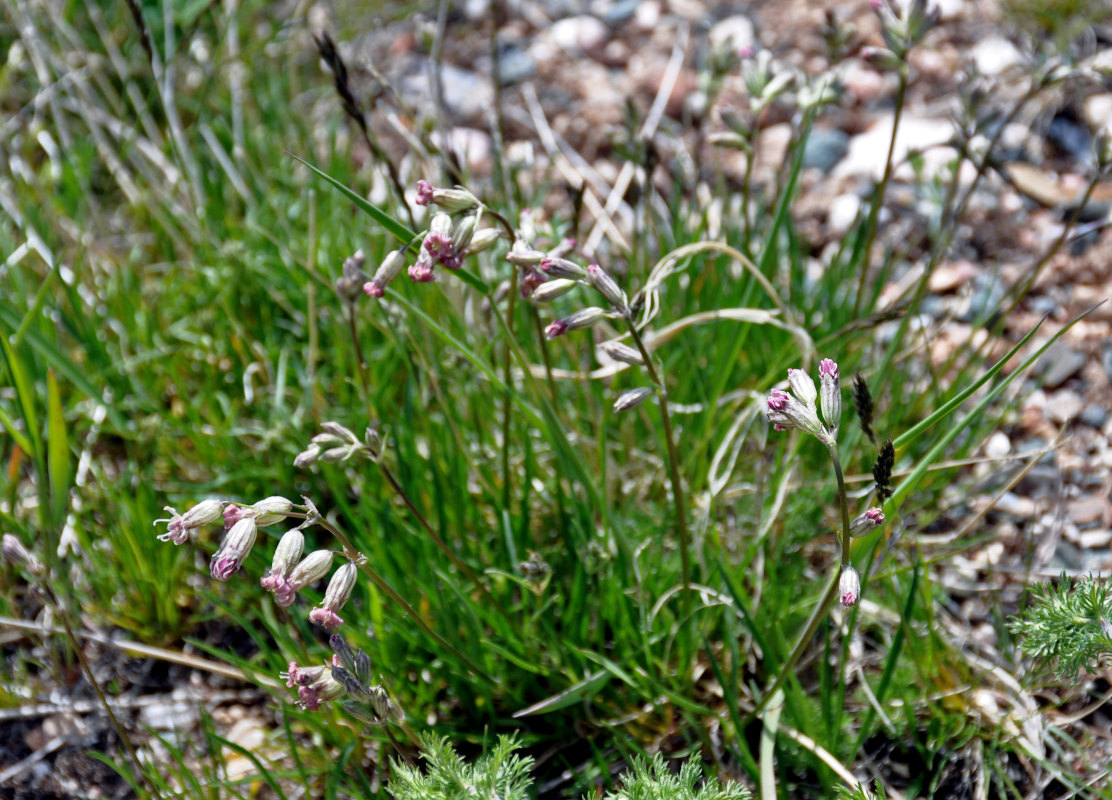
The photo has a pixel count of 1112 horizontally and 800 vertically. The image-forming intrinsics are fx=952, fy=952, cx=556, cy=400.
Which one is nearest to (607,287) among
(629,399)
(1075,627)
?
(629,399)

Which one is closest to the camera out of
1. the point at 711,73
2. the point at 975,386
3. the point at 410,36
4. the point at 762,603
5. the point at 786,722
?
the point at 975,386

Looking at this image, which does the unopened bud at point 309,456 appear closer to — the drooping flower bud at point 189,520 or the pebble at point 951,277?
the drooping flower bud at point 189,520

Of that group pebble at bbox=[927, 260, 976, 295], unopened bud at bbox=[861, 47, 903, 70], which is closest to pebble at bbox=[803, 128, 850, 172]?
pebble at bbox=[927, 260, 976, 295]

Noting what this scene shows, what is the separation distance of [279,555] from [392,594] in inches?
10.9

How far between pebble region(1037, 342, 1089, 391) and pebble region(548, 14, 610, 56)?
2.64m

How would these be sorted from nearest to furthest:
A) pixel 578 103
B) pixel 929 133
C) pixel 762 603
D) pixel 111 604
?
pixel 762 603 → pixel 111 604 → pixel 929 133 → pixel 578 103

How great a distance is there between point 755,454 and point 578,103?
2.27 metres

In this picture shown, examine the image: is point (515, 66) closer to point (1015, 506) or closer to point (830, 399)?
point (1015, 506)

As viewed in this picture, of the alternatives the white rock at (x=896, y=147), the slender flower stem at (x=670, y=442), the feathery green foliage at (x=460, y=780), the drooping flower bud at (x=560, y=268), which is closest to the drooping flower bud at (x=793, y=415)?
the slender flower stem at (x=670, y=442)

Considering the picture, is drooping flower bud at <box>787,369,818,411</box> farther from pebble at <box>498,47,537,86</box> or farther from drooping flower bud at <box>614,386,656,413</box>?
pebble at <box>498,47,537,86</box>

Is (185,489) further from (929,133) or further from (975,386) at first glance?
(929,133)

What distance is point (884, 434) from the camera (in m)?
2.80

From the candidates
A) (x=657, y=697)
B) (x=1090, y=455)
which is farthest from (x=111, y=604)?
(x=1090, y=455)

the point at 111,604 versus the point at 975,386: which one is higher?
the point at 975,386
